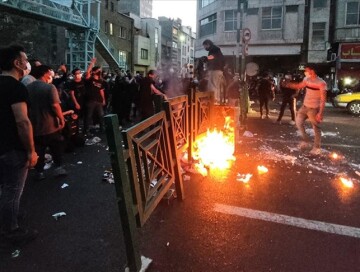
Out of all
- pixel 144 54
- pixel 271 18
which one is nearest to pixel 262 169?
pixel 271 18

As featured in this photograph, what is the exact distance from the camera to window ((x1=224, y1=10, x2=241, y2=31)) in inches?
1288

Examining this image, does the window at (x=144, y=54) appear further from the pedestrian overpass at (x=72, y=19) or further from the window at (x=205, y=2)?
the pedestrian overpass at (x=72, y=19)

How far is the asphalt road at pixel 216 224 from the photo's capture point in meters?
3.27

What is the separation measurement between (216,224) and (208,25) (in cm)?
3469

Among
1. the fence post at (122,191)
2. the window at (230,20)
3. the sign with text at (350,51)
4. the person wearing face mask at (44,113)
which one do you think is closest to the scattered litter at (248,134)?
the person wearing face mask at (44,113)

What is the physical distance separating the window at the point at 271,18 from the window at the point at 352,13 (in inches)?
232

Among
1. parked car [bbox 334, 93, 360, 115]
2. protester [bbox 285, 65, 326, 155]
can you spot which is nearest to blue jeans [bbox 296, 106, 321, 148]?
protester [bbox 285, 65, 326, 155]

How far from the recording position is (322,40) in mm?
31469

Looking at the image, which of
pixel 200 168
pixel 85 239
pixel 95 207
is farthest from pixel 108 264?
pixel 200 168

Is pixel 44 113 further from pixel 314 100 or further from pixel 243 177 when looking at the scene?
pixel 314 100

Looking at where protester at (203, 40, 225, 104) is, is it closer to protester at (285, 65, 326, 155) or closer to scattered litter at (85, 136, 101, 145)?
protester at (285, 65, 326, 155)

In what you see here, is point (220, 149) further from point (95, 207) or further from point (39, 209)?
point (39, 209)

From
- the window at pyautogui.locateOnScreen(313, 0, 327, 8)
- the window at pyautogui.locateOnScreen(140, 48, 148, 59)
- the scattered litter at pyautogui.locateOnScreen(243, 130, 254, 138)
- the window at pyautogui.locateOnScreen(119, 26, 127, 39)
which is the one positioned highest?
the window at pyautogui.locateOnScreen(313, 0, 327, 8)

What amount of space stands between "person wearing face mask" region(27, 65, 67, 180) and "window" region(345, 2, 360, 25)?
31127 mm
